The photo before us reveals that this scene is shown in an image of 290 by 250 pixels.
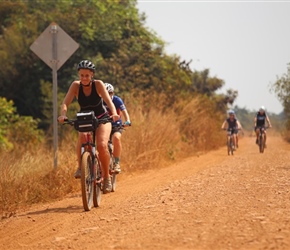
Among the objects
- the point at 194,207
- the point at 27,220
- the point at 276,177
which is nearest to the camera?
the point at 194,207

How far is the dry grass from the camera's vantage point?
10188 mm

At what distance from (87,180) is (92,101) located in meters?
1.17

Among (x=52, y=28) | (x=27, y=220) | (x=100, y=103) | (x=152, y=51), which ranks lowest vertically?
(x=27, y=220)

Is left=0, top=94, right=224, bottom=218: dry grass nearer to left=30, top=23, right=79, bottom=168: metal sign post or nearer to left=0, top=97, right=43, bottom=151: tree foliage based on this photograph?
left=0, top=97, right=43, bottom=151: tree foliage

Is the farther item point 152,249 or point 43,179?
point 43,179

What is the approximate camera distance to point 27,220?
7930 millimetres

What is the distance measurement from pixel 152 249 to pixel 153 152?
11025 millimetres

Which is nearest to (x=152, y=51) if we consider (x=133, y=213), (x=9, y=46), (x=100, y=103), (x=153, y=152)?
(x=9, y=46)

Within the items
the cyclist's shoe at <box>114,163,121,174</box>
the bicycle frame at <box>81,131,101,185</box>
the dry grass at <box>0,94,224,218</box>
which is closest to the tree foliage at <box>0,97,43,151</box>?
the dry grass at <box>0,94,224,218</box>

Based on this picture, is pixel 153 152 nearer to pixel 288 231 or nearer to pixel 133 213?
pixel 133 213

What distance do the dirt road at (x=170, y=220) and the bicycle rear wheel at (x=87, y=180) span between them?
0.17 meters

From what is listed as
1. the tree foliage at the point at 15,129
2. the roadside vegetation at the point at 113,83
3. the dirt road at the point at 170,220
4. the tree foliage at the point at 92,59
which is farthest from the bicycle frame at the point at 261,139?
the dirt road at the point at 170,220

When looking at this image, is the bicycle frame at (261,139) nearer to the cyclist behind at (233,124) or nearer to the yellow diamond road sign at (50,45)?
the cyclist behind at (233,124)

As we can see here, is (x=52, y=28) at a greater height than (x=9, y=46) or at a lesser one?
lesser
